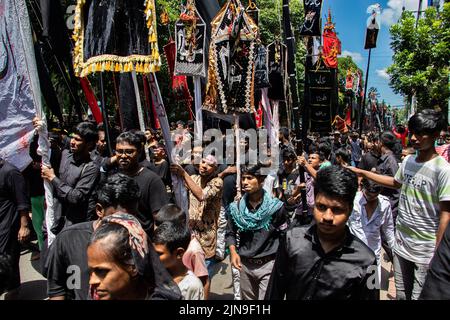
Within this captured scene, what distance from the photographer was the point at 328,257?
193cm

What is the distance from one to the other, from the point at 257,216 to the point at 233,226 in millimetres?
294

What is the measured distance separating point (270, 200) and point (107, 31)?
7.72 feet

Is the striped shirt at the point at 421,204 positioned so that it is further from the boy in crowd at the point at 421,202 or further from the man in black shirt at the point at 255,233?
the man in black shirt at the point at 255,233

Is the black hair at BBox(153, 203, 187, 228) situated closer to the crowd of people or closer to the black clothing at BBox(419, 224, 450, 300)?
the crowd of people

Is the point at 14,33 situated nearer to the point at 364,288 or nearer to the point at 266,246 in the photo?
the point at 266,246

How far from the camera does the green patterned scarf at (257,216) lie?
315 centimetres

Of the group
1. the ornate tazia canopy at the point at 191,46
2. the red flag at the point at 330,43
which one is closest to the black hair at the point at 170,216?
the ornate tazia canopy at the point at 191,46

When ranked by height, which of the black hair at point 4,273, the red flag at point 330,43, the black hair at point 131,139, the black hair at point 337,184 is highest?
the red flag at point 330,43

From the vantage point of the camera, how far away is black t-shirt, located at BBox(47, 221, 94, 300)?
2.04 metres

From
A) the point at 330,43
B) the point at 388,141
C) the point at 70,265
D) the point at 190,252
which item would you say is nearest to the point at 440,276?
the point at 190,252

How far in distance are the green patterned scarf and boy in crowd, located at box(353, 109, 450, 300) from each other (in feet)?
2.79

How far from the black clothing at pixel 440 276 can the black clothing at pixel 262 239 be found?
1.27 m

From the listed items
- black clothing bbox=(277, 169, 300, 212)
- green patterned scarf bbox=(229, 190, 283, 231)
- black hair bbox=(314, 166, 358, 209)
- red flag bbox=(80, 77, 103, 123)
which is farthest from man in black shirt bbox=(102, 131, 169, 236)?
red flag bbox=(80, 77, 103, 123)
